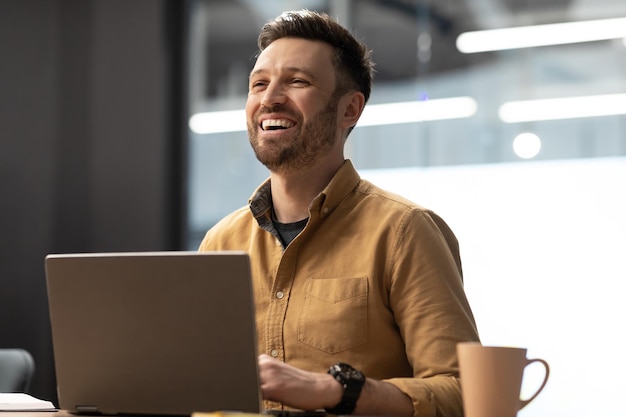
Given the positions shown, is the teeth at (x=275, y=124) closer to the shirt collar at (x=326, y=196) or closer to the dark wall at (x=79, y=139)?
the shirt collar at (x=326, y=196)

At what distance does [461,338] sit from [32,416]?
2.57 ft

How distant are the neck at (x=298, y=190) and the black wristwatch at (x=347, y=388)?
62cm

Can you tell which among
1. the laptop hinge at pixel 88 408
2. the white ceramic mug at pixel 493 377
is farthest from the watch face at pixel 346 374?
the laptop hinge at pixel 88 408

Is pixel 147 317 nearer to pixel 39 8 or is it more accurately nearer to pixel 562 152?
pixel 562 152

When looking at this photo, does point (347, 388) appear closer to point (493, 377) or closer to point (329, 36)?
point (493, 377)

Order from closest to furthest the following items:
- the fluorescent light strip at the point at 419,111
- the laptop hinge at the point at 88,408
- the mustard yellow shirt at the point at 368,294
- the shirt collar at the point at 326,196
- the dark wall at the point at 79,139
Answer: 1. the laptop hinge at the point at 88,408
2. the mustard yellow shirt at the point at 368,294
3. the shirt collar at the point at 326,196
4. the fluorescent light strip at the point at 419,111
5. the dark wall at the point at 79,139

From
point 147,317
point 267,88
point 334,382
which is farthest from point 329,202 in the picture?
point 147,317

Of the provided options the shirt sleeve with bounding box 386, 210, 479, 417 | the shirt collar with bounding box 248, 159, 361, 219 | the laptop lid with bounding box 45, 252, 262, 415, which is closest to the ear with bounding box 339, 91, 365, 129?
the shirt collar with bounding box 248, 159, 361, 219

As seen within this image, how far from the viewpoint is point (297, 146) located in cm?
203

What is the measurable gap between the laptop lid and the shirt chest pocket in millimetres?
500

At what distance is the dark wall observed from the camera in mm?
4578

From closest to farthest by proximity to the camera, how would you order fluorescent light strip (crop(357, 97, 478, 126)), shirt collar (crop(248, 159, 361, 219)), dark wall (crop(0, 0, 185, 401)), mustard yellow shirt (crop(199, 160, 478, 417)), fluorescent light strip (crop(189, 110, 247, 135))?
1. mustard yellow shirt (crop(199, 160, 478, 417))
2. shirt collar (crop(248, 159, 361, 219))
3. fluorescent light strip (crop(357, 97, 478, 126))
4. dark wall (crop(0, 0, 185, 401))
5. fluorescent light strip (crop(189, 110, 247, 135))

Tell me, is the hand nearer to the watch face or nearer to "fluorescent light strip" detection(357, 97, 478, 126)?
the watch face

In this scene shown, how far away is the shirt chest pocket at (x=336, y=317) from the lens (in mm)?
1818
